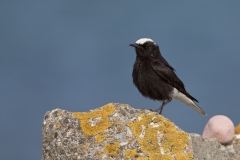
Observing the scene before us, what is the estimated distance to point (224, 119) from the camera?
10617 mm

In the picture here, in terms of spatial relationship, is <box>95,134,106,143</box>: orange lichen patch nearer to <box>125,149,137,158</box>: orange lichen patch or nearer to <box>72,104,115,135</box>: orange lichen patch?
<box>72,104,115,135</box>: orange lichen patch

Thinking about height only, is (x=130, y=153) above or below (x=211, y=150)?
above

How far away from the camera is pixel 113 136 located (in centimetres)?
672

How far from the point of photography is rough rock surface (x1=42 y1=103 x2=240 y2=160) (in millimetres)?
6629

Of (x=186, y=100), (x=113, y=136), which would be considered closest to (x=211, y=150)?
(x=113, y=136)

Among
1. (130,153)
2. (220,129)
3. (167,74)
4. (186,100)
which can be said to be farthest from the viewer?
(186,100)

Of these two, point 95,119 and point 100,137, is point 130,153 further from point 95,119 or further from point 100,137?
point 95,119

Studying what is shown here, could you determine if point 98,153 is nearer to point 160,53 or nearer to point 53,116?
point 53,116

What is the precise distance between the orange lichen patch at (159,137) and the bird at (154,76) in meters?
2.99

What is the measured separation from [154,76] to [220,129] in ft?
6.61

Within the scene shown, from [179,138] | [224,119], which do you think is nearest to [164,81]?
[224,119]

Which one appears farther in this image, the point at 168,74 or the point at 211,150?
the point at 168,74

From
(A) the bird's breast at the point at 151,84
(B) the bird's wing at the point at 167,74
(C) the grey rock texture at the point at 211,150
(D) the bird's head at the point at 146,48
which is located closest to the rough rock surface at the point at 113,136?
(C) the grey rock texture at the point at 211,150

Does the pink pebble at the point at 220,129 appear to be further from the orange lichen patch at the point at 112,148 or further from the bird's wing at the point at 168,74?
the orange lichen patch at the point at 112,148
